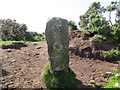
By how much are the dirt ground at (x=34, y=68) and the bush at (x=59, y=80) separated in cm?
41

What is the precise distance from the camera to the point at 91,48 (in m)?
17.1

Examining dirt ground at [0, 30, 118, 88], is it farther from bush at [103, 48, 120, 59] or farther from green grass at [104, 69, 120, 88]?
bush at [103, 48, 120, 59]

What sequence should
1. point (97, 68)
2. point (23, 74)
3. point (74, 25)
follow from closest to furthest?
point (23, 74)
point (97, 68)
point (74, 25)

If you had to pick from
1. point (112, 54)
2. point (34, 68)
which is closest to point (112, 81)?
point (34, 68)

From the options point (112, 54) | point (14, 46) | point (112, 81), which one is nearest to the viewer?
point (112, 81)

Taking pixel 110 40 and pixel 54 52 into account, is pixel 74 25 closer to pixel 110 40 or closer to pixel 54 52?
pixel 110 40

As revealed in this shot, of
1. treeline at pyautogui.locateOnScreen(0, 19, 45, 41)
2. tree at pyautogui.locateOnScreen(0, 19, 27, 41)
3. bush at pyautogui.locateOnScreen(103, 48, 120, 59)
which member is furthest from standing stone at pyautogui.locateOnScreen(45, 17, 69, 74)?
tree at pyautogui.locateOnScreen(0, 19, 27, 41)

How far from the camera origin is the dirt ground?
12148mm

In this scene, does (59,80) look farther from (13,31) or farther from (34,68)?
(13,31)

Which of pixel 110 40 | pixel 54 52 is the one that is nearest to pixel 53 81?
pixel 54 52

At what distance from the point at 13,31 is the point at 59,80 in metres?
17.3

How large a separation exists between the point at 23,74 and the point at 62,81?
2485 millimetres

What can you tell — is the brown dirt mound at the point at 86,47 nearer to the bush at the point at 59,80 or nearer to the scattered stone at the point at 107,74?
the scattered stone at the point at 107,74

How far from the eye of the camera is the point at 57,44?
1170cm
